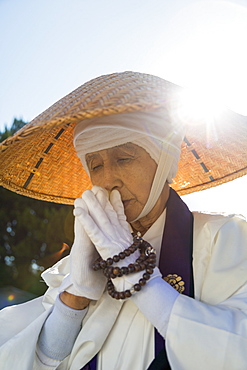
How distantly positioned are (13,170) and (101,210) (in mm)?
831

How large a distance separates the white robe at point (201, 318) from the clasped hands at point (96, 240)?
15 cm

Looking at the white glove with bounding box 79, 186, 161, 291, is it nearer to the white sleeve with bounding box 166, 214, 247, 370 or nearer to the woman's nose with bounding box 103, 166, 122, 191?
the woman's nose with bounding box 103, 166, 122, 191

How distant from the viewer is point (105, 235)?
1525 millimetres

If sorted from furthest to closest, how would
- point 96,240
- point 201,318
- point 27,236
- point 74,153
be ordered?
point 27,236
point 74,153
point 96,240
point 201,318

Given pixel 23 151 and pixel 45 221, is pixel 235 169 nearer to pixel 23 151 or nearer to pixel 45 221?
pixel 23 151

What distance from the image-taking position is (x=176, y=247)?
176 centimetres

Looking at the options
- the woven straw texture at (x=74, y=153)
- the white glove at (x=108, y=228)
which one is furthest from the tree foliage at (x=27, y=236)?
the white glove at (x=108, y=228)

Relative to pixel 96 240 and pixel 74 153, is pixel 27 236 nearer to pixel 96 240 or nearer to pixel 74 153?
pixel 74 153

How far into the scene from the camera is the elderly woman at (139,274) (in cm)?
137

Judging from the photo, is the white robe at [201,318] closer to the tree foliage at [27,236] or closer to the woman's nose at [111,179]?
the woman's nose at [111,179]

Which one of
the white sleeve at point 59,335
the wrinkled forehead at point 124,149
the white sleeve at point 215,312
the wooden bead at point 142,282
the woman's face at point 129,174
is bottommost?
the white sleeve at point 215,312

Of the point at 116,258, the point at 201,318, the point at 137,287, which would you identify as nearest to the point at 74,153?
the point at 116,258

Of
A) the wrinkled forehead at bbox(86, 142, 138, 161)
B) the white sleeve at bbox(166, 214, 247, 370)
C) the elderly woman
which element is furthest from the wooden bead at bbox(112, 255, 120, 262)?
the wrinkled forehead at bbox(86, 142, 138, 161)

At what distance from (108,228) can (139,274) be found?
0.70 ft
